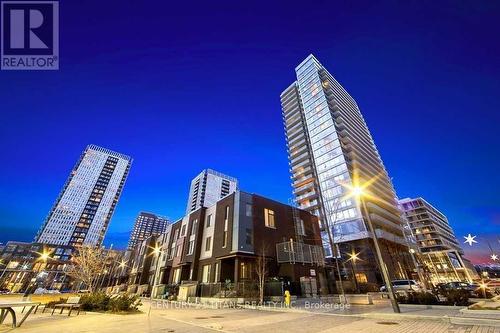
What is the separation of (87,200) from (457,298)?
6803 inches

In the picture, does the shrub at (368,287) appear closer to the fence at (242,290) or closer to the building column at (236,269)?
the fence at (242,290)

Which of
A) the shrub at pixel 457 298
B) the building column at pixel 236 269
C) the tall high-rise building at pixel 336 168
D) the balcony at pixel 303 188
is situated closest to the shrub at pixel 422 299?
the shrub at pixel 457 298

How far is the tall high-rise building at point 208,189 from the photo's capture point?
389ft

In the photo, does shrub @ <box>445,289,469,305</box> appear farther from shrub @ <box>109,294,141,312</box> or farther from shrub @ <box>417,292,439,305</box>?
shrub @ <box>109,294,141,312</box>

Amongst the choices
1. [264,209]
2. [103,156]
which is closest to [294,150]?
[264,209]

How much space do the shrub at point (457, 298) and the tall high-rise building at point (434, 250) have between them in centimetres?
8568

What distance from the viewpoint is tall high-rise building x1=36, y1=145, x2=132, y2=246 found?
130 meters

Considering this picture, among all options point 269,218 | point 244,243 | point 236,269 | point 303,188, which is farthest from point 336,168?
point 236,269

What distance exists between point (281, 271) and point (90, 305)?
64.9 ft

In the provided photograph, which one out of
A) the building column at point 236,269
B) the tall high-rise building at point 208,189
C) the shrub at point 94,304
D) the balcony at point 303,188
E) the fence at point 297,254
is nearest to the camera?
the shrub at point 94,304

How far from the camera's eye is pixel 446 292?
15.7 metres

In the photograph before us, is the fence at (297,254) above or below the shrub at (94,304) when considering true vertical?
above

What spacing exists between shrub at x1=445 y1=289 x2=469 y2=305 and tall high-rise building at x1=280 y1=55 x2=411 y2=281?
36.3 m

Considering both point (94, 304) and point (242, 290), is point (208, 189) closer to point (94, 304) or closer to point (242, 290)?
point (242, 290)
